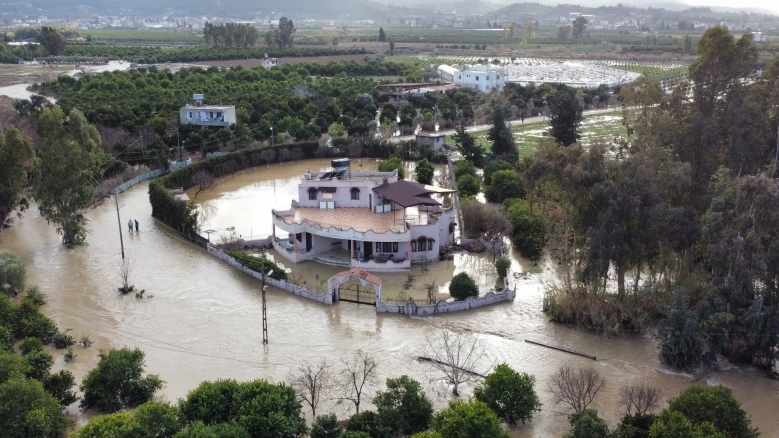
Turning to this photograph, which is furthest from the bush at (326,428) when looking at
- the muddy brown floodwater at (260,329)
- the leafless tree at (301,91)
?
the leafless tree at (301,91)

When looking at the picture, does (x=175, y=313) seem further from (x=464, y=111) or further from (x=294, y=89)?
(x=294, y=89)

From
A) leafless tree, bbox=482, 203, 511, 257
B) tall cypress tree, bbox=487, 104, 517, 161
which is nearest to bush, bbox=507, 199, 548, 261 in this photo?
leafless tree, bbox=482, 203, 511, 257

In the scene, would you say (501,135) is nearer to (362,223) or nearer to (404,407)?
(362,223)

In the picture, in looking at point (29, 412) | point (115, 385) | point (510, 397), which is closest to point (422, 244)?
point (510, 397)

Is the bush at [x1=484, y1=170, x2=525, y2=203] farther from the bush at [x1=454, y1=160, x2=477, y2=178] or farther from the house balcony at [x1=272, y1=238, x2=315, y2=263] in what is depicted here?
the house balcony at [x1=272, y1=238, x2=315, y2=263]

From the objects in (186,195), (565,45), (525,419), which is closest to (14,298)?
(186,195)

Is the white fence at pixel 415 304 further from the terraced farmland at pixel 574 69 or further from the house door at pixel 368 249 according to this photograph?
the terraced farmland at pixel 574 69

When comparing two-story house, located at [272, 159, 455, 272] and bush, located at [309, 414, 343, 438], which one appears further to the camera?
two-story house, located at [272, 159, 455, 272]
